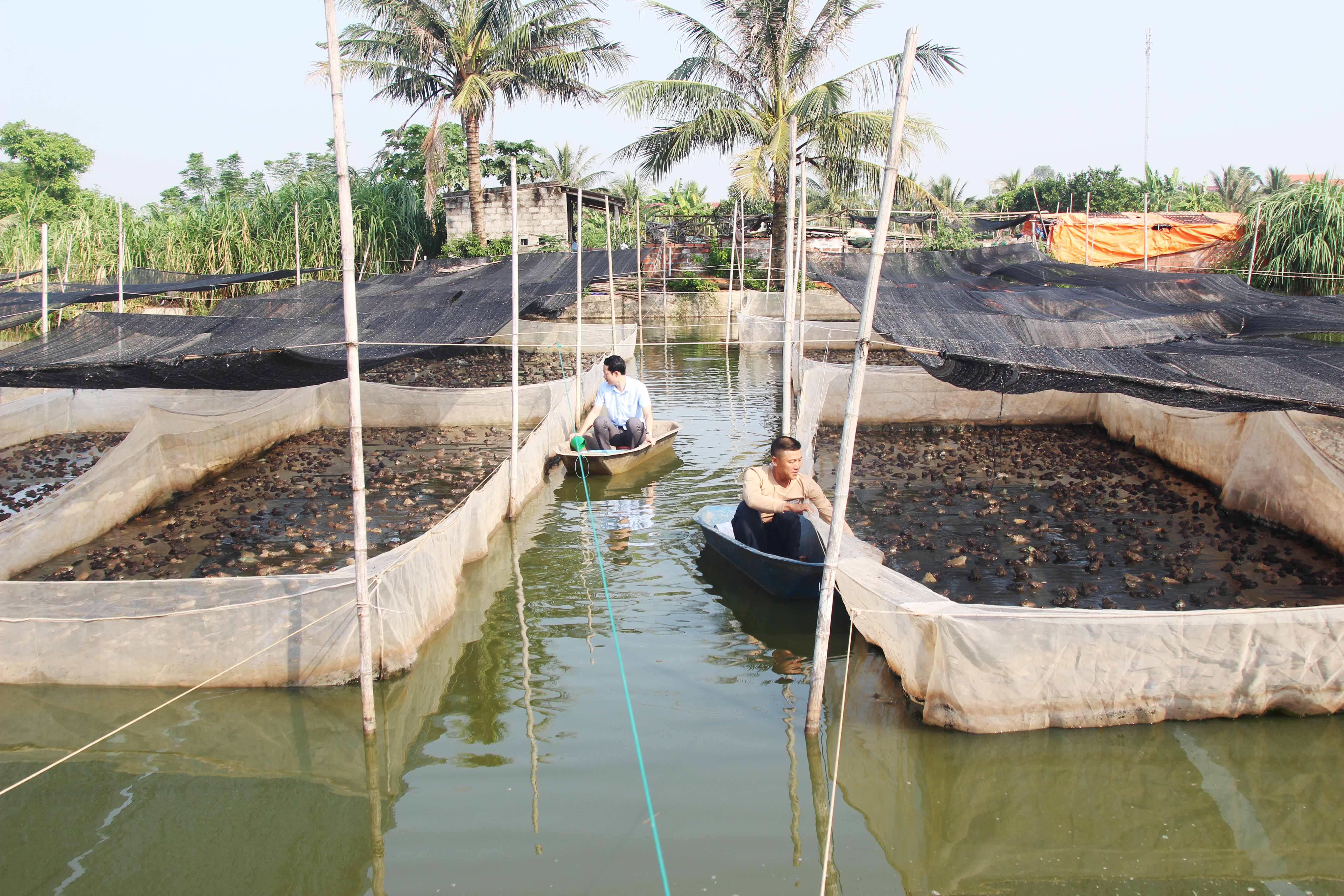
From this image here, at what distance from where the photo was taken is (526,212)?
2503 centimetres

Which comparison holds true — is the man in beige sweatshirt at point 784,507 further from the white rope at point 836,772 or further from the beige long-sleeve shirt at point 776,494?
the white rope at point 836,772

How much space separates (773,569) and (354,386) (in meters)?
2.75

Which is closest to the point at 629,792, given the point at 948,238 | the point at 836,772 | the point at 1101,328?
the point at 836,772

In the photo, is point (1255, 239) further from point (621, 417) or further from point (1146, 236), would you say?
point (621, 417)

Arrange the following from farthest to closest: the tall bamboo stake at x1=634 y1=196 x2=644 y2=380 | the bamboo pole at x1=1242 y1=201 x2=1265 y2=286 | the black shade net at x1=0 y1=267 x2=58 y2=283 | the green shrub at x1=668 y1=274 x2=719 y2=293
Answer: the green shrub at x1=668 y1=274 x2=719 y2=293 < the bamboo pole at x1=1242 y1=201 x2=1265 y2=286 < the tall bamboo stake at x1=634 y1=196 x2=644 y2=380 < the black shade net at x1=0 y1=267 x2=58 y2=283

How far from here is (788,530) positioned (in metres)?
5.61

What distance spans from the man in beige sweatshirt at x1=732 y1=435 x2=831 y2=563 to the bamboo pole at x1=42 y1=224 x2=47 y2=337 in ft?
29.5

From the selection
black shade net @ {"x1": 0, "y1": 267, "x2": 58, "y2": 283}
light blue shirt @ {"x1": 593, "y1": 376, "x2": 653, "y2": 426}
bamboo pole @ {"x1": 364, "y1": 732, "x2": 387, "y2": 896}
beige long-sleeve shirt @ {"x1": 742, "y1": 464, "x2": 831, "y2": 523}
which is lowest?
bamboo pole @ {"x1": 364, "y1": 732, "x2": 387, "y2": 896}

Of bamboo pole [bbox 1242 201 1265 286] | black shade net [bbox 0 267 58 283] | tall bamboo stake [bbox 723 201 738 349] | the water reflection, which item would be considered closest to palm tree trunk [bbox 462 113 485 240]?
tall bamboo stake [bbox 723 201 738 349]

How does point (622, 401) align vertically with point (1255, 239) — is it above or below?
below

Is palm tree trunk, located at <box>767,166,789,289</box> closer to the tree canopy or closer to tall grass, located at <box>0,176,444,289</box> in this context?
tall grass, located at <box>0,176,444,289</box>

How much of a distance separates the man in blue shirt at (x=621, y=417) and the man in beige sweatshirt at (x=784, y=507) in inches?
135

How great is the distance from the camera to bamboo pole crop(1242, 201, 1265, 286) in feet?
58.0

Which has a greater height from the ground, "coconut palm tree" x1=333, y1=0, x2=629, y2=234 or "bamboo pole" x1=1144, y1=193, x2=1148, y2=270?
"coconut palm tree" x1=333, y1=0, x2=629, y2=234
